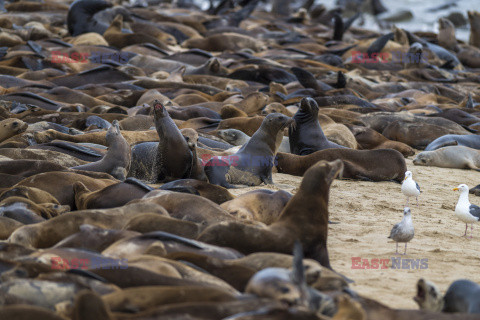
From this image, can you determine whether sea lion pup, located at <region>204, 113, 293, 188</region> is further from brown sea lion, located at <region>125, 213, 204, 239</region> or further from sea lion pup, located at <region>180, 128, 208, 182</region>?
brown sea lion, located at <region>125, 213, 204, 239</region>

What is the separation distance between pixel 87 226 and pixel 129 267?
2.59 feet

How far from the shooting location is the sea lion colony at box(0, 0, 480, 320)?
2926 millimetres

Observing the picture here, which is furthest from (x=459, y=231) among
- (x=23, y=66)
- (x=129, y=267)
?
(x=23, y=66)

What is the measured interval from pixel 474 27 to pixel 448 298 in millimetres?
22229

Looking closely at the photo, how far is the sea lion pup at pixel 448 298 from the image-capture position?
3.16 m

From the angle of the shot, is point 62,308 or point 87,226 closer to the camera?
→ point 62,308

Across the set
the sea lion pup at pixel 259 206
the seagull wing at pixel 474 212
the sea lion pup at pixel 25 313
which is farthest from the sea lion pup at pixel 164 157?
the sea lion pup at pixel 25 313

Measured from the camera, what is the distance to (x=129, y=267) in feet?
10.4

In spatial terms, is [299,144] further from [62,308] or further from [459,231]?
[62,308]

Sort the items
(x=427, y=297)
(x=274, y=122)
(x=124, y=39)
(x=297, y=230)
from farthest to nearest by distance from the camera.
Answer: (x=124, y=39) → (x=274, y=122) → (x=297, y=230) → (x=427, y=297)

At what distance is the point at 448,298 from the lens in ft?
10.6

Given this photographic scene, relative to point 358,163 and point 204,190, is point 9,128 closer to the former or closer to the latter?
point 204,190

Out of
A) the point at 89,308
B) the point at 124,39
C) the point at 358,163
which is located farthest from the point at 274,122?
the point at 124,39

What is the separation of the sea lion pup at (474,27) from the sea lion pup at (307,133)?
52.1ft
